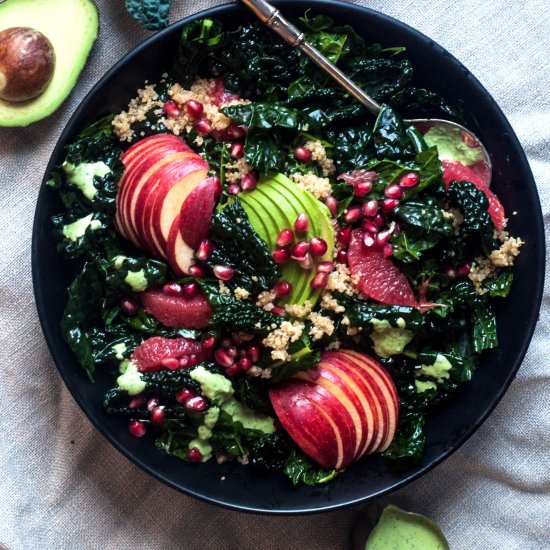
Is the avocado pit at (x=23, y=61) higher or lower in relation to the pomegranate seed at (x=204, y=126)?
higher

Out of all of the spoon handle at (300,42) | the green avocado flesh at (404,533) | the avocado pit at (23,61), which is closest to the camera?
the spoon handle at (300,42)

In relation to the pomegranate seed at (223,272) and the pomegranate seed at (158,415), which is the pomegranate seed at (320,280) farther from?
the pomegranate seed at (158,415)

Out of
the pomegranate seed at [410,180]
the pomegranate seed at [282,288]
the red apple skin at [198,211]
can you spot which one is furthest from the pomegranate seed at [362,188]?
the red apple skin at [198,211]

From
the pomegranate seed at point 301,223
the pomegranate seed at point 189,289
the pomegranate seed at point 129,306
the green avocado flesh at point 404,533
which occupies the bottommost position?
the green avocado flesh at point 404,533

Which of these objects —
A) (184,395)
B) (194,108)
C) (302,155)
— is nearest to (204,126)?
(194,108)

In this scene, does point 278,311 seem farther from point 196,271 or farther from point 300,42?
point 300,42

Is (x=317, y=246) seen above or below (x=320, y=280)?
above
